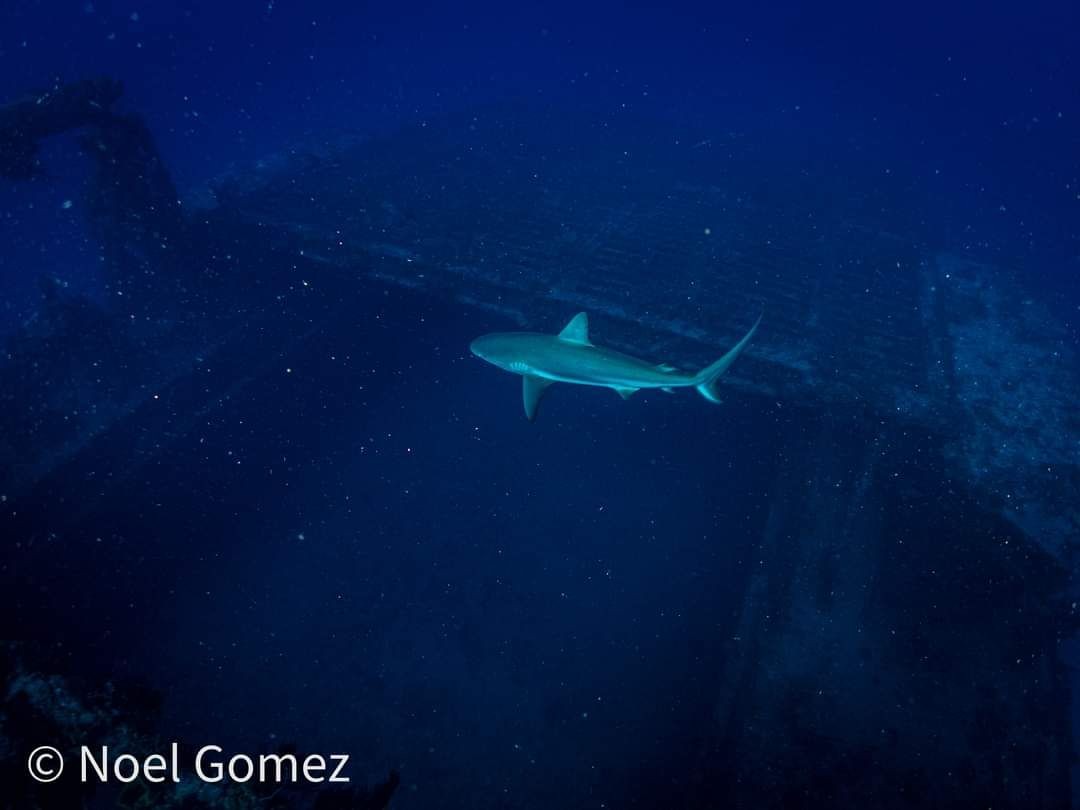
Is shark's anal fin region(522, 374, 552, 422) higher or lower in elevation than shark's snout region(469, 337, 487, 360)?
lower

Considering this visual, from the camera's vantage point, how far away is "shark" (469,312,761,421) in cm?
Result: 450

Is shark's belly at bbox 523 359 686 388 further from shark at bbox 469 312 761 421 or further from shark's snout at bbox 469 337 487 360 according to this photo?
shark's snout at bbox 469 337 487 360

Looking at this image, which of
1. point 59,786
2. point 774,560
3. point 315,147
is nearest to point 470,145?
point 315,147

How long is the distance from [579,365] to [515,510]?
2.92 metres

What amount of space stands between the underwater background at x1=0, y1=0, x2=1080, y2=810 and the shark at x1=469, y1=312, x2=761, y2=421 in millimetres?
2178

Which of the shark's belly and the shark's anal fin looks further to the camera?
the shark's anal fin

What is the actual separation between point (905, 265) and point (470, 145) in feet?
43.0

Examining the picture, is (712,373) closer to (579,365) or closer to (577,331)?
(579,365)

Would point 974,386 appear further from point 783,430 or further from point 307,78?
point 307,78

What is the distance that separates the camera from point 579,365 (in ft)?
15.1

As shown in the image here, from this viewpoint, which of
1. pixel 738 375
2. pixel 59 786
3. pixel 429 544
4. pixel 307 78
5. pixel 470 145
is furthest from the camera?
pixel 307 78

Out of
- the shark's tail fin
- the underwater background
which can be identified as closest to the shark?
the shark's tail fin

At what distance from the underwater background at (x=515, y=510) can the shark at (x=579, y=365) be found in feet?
7.15

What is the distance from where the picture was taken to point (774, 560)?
5.16 meters
